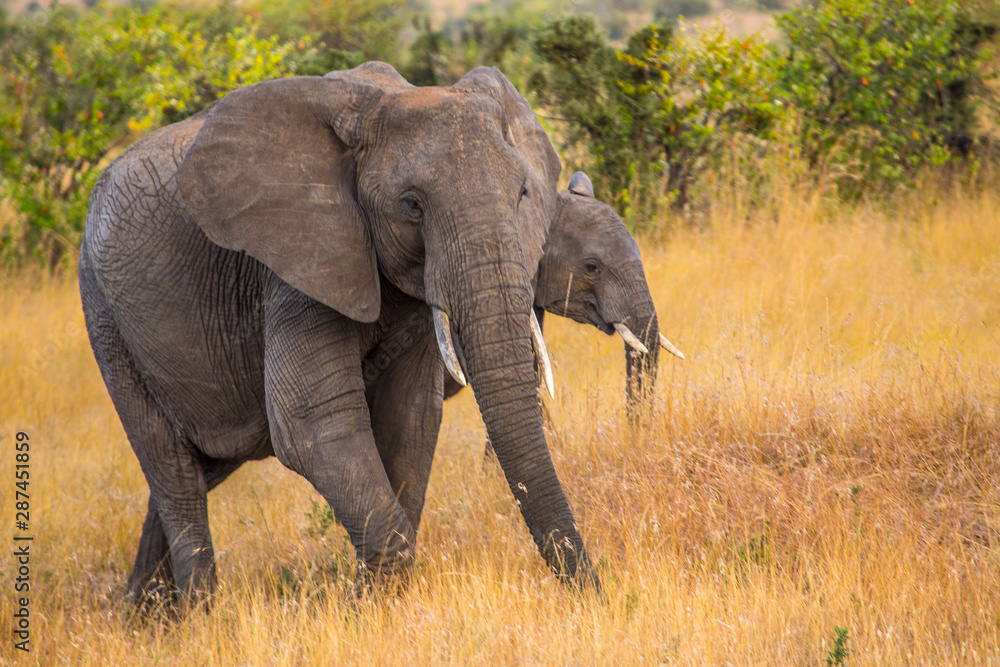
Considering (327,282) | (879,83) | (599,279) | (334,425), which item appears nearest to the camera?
(327,282)

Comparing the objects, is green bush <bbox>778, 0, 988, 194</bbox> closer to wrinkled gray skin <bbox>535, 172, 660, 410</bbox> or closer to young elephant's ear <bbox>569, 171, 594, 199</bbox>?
young elephant's ear <bbox>569, 171, 594, 199</bbox>

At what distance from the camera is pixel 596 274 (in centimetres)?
693

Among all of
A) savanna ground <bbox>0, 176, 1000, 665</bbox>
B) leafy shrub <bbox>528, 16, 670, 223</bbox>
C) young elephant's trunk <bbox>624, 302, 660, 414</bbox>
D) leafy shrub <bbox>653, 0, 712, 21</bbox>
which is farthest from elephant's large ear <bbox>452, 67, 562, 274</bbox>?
leafy shrub <bbox>653, 0, 712, 21</bbox>

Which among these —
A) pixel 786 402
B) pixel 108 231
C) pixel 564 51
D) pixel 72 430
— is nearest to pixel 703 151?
pixel 564 51

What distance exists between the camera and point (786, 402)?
5.54 m

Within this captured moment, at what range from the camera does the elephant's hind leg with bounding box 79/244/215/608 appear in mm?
5164

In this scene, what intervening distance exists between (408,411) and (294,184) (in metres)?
1.23

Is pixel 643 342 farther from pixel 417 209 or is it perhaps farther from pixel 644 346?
pixel 417 209

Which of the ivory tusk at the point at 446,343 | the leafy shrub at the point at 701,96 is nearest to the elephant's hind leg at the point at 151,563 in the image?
the ivory tusk at the point at 446,343

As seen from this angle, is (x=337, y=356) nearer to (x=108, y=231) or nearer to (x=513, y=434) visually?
(x=513, y=434)

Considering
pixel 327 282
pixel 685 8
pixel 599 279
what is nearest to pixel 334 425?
pixel 327 282

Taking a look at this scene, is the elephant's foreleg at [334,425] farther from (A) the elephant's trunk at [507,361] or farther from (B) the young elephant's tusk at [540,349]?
(B) the young elephant's tusk at [540,349]

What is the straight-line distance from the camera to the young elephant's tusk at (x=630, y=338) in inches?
250

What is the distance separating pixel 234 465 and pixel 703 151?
7029 mm
